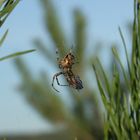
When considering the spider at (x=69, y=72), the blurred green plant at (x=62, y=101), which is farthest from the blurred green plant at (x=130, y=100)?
the blurred green plant at (x=62, y=101)

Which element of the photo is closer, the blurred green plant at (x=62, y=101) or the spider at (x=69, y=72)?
the spider at (x=69, y=72)

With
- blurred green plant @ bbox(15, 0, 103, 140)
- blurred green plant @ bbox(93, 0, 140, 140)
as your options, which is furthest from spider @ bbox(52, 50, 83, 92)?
blurred green plant @ bbox(15, 0, 103, 140)

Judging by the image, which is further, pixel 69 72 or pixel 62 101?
pixel 62 101

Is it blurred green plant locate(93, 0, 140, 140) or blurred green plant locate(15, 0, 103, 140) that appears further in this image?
blurred green plant locate(15, 0, 103, 140)

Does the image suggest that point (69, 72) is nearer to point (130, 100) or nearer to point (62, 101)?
point (130, 100)

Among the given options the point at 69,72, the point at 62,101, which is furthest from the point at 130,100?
the point at 62,101

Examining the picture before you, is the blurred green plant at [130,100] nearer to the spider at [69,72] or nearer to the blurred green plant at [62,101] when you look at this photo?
the spider at [69,72]

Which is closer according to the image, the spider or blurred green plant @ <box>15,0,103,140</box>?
the spider

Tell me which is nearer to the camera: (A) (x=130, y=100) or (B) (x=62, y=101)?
(A) (x=130, y=100)

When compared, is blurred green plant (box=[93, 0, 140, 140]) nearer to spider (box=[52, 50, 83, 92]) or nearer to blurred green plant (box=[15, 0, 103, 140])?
spider (box=[52, 50, 83, 92])

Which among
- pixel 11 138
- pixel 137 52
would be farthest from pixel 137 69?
pixel 11 138

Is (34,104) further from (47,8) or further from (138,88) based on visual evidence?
(138,88)
